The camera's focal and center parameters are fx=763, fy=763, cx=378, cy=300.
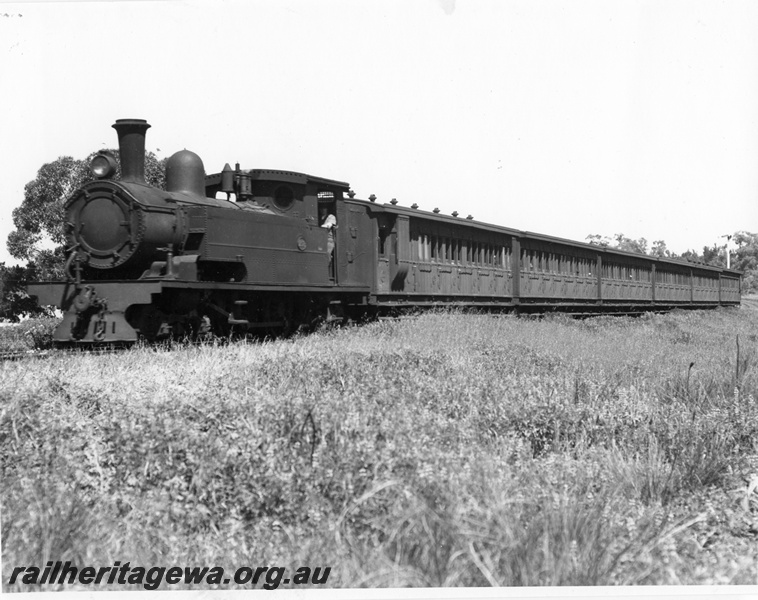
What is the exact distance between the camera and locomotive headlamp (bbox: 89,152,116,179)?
10602 millimetres

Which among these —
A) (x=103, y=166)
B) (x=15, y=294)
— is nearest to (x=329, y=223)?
(x=103, y=166)

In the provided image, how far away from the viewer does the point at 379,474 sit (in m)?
4.10

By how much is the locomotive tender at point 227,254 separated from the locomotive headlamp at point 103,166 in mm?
14

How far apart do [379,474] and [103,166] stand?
8.07 m

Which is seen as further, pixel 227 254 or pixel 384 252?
pixel 384 252

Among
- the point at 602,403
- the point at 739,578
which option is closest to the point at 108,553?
the point at 739,578

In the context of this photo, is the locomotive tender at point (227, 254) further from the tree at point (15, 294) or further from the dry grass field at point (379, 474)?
the tree at point (15, 294)

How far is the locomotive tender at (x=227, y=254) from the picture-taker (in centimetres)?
1000

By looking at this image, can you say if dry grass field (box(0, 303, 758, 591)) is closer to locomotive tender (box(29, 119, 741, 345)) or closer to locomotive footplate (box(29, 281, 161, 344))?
locomotive footplate (box(29, 281, 161, 344))

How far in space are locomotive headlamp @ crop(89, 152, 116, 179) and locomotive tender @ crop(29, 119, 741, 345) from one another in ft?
0.05

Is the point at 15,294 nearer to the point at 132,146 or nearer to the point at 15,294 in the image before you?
the point at 15,294

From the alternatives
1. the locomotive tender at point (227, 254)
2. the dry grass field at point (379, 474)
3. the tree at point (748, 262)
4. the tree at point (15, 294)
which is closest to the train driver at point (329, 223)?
the locomotive tender at point (227, 254)

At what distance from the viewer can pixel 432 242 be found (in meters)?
17.2

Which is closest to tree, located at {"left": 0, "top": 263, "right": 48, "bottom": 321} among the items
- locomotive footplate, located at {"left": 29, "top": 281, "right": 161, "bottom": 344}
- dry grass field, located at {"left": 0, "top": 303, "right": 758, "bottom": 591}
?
locomotive footplate, located at {"left": 29, "top": 281, "right": 161, "bottom": 344}
